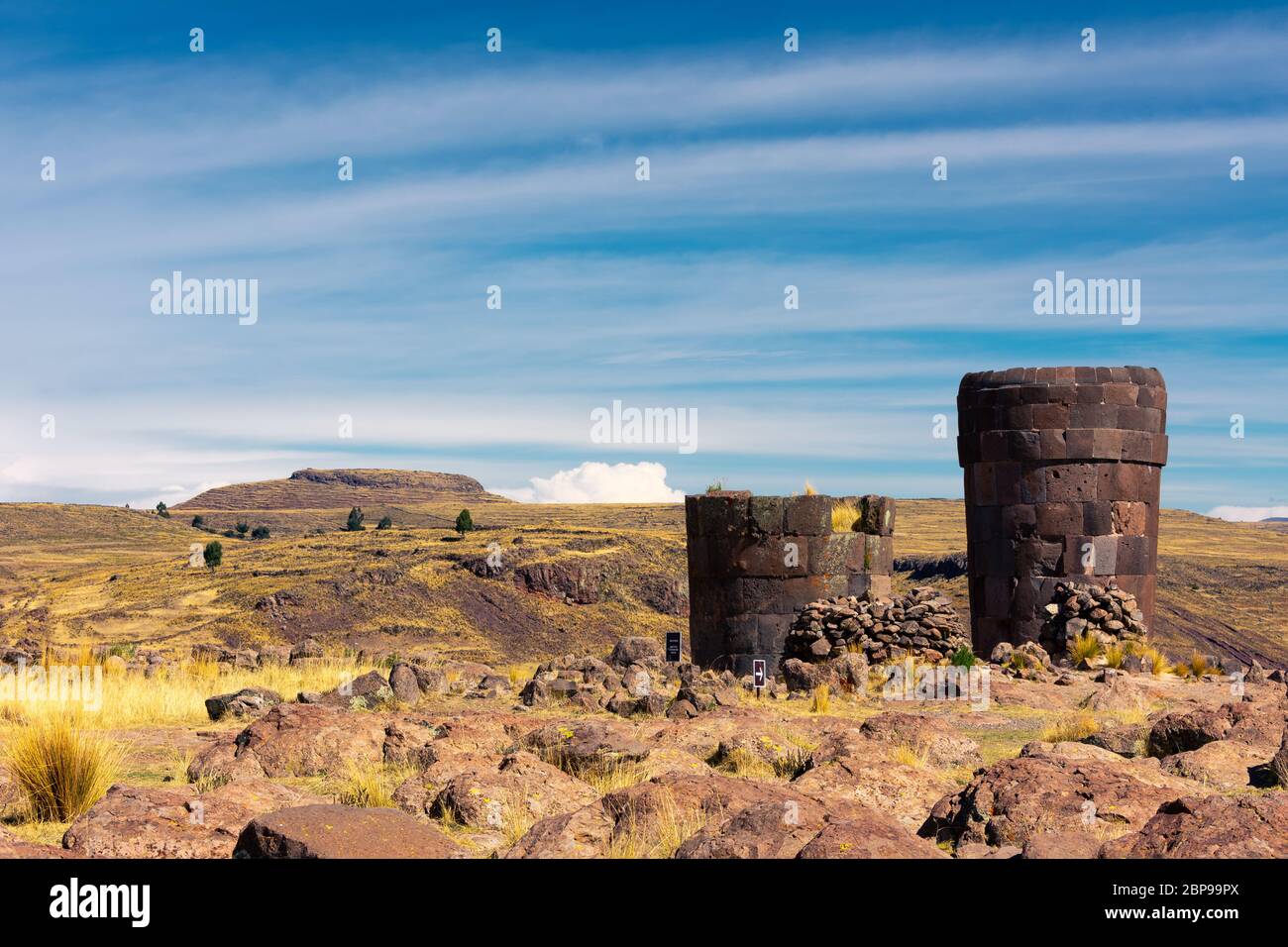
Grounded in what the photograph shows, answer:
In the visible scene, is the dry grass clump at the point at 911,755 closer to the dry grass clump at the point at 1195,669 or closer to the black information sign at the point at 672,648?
the black information sign at the point at 672,648

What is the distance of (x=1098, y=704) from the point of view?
1409cm

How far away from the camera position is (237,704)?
13219 millimetres

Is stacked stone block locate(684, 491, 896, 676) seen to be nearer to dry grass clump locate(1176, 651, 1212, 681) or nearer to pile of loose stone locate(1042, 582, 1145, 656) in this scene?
pile of loose stone locate(1042, 582, 1145, 656)

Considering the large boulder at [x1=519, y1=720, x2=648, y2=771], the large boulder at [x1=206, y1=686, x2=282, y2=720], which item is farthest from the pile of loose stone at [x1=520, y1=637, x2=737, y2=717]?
the large boulder at [x1=519, y1=720, x2=648, y2=771]

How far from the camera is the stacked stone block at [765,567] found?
1775cm

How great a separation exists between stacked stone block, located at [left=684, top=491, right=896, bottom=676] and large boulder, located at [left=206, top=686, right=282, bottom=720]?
6.32 metres

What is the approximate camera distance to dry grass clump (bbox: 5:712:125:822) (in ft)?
27.3

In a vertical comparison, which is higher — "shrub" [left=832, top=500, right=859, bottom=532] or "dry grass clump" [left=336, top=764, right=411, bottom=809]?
"shrub" [left=832, top=500, right=859, bottom=532]

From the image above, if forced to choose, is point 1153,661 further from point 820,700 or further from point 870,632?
point 820,700

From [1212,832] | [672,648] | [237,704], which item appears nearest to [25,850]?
[1212,832]

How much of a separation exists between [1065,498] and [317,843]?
47.3 feet

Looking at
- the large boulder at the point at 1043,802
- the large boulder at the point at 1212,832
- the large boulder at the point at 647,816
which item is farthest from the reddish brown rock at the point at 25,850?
the large boulder at the point at 1212,832
